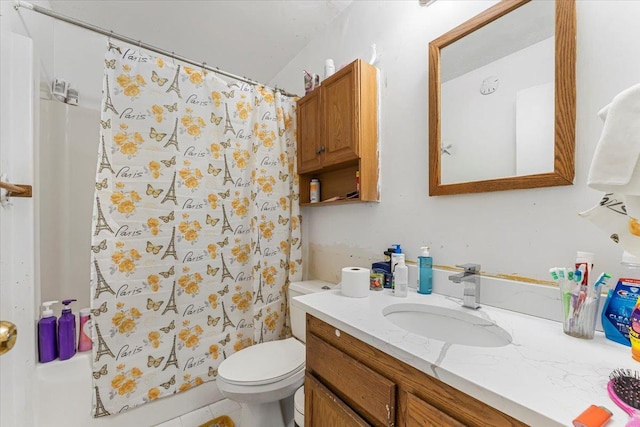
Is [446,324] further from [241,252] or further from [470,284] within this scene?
[241,252]

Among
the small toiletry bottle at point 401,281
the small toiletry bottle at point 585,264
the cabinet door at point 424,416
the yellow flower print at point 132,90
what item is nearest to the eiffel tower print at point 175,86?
the yellow flower print at point 132,90

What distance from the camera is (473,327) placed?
89cm

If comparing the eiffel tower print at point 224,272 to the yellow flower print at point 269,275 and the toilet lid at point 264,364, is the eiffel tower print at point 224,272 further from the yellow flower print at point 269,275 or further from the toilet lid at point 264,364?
the toilet lid at point 264,364

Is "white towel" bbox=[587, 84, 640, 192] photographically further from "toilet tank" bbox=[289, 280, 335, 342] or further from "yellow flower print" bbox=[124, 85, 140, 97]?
"yellow flower print" bbox=[124, 85, 140, 97]

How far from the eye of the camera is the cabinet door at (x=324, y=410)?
787mm

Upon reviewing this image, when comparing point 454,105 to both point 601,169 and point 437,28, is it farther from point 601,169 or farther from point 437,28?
point 601,169

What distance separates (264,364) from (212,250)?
694mm

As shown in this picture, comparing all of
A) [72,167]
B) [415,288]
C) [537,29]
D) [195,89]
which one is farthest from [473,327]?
→ [72,167]

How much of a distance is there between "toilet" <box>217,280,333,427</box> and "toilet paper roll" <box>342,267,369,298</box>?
345 mm

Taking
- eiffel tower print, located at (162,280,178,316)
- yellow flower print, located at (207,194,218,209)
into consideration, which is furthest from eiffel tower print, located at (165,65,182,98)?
eiffel tower print, located at (162,280,178,316)

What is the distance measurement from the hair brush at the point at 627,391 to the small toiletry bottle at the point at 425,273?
23.9 inches

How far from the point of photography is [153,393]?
1.42 m

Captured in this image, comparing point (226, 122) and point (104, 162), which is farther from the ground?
point (226, 122)

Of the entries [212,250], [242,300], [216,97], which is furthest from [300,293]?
[216,97]
